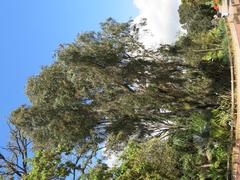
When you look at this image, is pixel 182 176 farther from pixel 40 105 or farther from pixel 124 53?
pixel 40 105

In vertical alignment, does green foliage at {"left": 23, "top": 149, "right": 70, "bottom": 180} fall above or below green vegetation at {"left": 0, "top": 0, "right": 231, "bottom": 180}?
below

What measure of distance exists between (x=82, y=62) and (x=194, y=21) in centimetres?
1467

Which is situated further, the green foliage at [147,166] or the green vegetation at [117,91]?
the green vegetation at [117,91]

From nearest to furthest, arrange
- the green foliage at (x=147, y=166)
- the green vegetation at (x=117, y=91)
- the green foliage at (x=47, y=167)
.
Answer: the green foliage at (x=147, y=166) < the green foliage at (x=47, y=167) < the green vegetation at (x=117, y=91)

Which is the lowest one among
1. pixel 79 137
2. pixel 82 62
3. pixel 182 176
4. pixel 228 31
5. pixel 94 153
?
pixel 182 176

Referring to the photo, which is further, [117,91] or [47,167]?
[117,91]

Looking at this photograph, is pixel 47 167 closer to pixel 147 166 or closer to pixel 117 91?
pixel 147 166

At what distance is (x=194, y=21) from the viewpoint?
3459 centimetres

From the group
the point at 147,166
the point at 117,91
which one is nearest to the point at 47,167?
the point at 147,166

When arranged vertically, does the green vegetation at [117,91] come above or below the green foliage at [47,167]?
above

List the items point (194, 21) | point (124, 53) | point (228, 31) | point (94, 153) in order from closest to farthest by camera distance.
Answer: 1. point (228, 31)
2. point (94, 153)
3. point (124, 53)
4. point (194, 21)

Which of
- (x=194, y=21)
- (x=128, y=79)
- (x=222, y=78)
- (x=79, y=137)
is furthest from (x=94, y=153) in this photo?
(x=194, y=21)

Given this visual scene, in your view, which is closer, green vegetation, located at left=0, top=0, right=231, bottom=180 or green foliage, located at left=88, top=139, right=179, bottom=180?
green foliage, located at left=88, top=139, right=179, bottom=180

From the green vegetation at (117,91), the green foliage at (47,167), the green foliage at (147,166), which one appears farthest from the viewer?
the green vegetation at (117,91)
